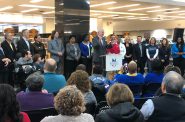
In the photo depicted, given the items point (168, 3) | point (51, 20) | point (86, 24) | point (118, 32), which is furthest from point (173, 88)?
point (118, 32)

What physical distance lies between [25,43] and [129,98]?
208 inches

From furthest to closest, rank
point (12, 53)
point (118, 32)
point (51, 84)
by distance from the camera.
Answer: point (118, 32) → point (12, 53) → point (51, 84)

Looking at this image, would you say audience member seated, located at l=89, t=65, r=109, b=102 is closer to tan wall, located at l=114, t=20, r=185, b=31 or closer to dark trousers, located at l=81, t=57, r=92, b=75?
dark trousers, located at l=81, t=57, r=92, b=75

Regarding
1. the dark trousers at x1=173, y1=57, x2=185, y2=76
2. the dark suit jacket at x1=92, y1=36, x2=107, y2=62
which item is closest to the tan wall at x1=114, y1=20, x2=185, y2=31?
the dark trousers at x1=173, y1=57, x2=185, y2=76

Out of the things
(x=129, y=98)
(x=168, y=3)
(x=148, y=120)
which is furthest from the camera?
(x=168, y=3)

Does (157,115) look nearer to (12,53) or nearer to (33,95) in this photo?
(33,95)

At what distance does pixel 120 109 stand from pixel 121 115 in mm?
62

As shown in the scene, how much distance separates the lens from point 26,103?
3.20 m

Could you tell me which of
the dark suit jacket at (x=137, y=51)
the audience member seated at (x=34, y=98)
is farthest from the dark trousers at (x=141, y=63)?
the audience member seated at (x=34, y=98)

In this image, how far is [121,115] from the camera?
7.98 ft

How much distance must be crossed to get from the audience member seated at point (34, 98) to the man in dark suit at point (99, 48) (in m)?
5.41

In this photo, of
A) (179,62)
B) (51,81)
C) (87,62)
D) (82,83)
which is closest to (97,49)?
(87,62)

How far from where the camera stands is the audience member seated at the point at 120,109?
244 cm

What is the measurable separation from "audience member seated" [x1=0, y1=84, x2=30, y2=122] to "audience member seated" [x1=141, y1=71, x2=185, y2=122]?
1.22 meters
